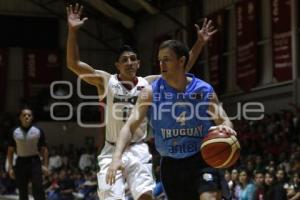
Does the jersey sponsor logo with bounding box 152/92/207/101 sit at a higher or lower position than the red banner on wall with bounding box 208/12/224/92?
lower

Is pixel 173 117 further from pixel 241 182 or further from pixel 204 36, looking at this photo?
pixel 241 182

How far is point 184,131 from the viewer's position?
488cm

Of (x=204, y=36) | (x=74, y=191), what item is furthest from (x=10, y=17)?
(x=204, y=36)

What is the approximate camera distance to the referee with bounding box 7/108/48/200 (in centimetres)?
977

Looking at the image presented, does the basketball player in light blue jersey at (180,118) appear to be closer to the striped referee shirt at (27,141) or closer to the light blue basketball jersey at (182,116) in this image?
the light blue basketball jersey at (182,116)

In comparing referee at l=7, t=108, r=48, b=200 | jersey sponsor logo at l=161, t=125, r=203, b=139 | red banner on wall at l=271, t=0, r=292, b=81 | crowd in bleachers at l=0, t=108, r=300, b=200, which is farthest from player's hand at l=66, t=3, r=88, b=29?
red banner on wall at l=271, t=0, r=292, b=81

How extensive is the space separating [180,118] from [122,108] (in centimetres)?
142

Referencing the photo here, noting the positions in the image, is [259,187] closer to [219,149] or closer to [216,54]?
[219,149]

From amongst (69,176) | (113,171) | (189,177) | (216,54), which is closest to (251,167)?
(216,54)

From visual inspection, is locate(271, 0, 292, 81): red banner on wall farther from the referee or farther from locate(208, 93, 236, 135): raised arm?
locate(208, 93, 236, 135): raised arm

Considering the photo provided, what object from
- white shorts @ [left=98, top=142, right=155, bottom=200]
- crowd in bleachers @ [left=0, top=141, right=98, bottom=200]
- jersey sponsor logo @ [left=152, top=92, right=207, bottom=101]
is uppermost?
jersey sponsor logo @ [left=152, top=92, right=207, bottom=101]

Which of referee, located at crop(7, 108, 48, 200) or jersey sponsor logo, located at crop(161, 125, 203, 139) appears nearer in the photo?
jersey sponsor logo, located at crop(161, 125, 203, 139)

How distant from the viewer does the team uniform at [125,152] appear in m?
6.03

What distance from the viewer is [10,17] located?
85.4 feet
